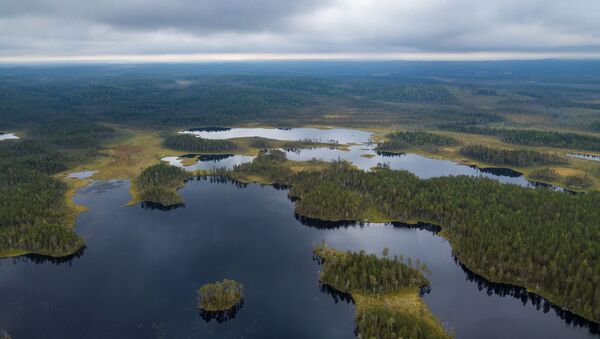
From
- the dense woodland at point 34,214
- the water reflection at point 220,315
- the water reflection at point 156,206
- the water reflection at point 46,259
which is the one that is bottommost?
the water reflection at point 220,315

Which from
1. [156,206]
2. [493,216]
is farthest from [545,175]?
[156,206]

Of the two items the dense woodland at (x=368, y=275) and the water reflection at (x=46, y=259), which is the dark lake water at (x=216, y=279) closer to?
the water reflection at (x=46, y=259)

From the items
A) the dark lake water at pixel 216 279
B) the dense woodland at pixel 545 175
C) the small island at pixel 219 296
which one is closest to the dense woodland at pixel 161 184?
the dark lake water at pixel 216 279

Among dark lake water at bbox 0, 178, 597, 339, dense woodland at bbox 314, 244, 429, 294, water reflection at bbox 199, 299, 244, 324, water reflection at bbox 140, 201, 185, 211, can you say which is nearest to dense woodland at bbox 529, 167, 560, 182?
dark lake water at bbox 0, 178, 597, 339

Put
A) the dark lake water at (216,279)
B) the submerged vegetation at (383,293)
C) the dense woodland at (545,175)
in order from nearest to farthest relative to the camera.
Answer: the submerged vegetation at (383,293), the dark lake water at (216,279), the dense woodland at (545,175)

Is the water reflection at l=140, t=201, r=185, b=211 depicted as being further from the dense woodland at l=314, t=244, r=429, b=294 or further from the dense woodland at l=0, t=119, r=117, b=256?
the dense woodland at l=314, t=244, r=429, b=294

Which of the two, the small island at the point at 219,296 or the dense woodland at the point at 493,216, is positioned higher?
A: the dense woodland at the point at 493,216

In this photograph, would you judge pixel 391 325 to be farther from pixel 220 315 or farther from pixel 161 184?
pixel 161 184
